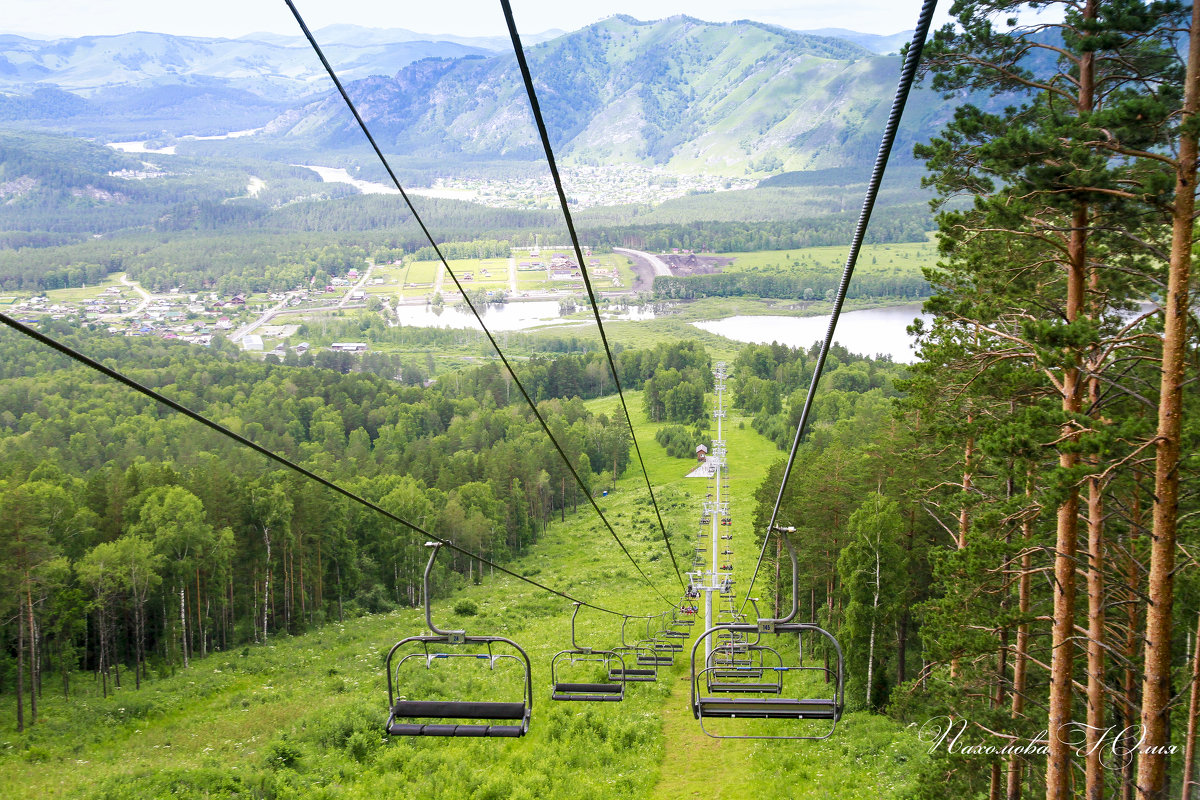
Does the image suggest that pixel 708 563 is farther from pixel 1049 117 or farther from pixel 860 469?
pixel 1049 117

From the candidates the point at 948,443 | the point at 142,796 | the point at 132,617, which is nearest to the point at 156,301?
the point at 132,617

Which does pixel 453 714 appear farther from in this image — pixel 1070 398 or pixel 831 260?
pixel 831 260

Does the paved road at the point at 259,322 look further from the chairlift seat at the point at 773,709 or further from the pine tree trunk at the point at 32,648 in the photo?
the chairlift seat at the point at 773,709

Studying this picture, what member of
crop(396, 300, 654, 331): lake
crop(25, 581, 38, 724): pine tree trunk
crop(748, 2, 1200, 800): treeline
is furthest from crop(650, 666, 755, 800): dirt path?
crop(396, 300, 654, 331): lake

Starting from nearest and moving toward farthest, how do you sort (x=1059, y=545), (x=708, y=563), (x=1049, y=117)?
1. (x=1049, y=117)
2. (x=1059, y=545)
3. (x=708, y=563)

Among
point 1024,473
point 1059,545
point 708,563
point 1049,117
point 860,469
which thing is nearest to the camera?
point 1049,117

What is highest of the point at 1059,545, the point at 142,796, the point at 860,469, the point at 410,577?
the point at 1059,545

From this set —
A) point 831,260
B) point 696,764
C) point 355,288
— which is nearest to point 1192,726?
point 696,764
